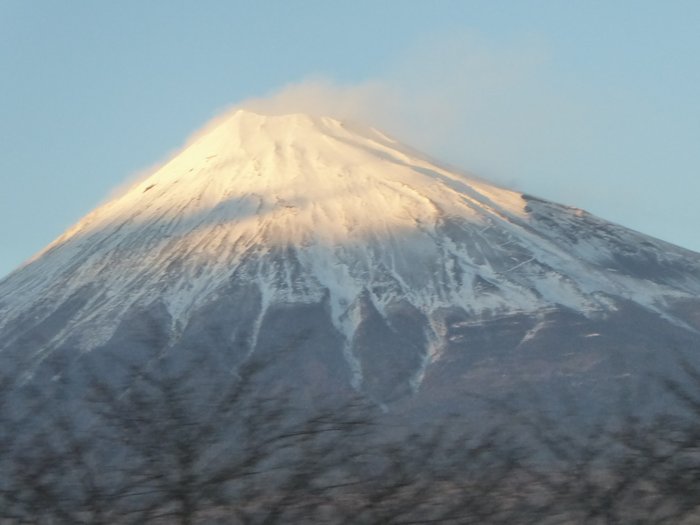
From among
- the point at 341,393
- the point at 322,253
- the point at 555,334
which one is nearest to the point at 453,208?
the point at 322,253

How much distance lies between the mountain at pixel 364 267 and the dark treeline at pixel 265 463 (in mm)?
48776

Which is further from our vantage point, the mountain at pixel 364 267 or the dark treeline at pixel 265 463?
the mountain at pixel 364 267

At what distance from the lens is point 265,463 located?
8.70 meters

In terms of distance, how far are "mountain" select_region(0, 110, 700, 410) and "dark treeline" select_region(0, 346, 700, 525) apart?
48776 millimetres

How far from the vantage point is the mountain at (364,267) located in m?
69.6

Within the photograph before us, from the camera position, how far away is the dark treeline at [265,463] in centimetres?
859

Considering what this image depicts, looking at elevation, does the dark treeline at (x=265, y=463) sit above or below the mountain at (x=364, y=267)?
above

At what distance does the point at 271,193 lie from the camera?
293 feet

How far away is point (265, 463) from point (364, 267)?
71511 mm

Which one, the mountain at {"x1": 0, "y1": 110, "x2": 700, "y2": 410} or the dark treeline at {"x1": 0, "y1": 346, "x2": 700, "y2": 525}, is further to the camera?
the mountain at {"x1": 0, "y1": 110, "x2": 700, "y2": 410}

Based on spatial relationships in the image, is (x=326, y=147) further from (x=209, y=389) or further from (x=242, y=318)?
(x=209, y=389)

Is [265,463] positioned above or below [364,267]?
above

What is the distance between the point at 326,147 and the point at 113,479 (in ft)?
287

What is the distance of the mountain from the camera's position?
6956 centimetres
